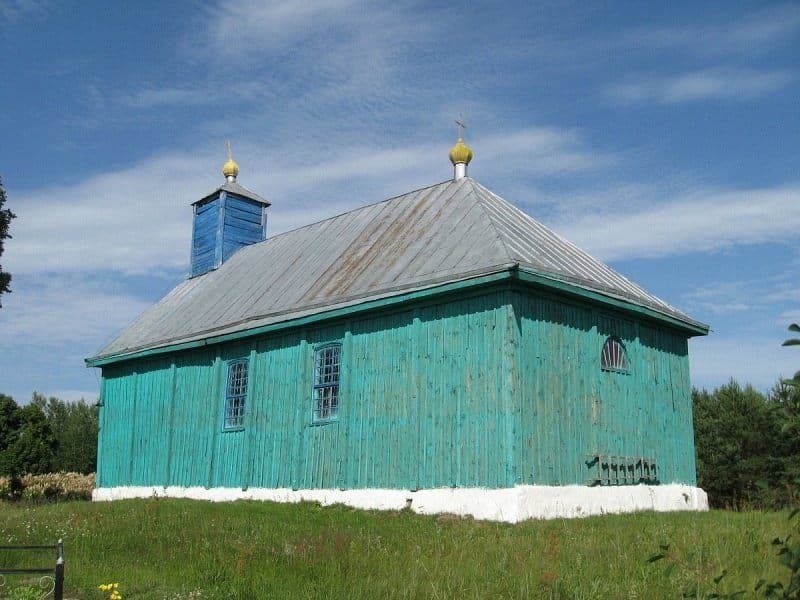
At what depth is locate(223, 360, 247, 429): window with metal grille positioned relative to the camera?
18078mm

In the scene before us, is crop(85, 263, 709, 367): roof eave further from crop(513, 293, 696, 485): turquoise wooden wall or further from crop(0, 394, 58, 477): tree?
crop(0, 394, 58, 477): tree

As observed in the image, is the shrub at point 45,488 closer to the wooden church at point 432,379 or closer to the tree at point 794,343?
the wooden church at point 432,379

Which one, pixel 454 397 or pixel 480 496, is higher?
pixel 454 397

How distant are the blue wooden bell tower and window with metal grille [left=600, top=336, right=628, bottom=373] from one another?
1296 centimetres

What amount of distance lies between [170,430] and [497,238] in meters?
9.68

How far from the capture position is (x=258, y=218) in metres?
26.2

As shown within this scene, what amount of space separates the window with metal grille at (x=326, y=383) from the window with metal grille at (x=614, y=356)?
4.81m

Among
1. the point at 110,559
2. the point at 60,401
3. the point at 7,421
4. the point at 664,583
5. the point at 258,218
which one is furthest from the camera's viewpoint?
the point at 60,401

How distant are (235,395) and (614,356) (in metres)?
7.98

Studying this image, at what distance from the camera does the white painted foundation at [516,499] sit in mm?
12719

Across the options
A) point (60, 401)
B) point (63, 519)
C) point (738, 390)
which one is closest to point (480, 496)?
point (63, 519)

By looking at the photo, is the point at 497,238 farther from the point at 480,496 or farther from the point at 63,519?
the point at 63,519

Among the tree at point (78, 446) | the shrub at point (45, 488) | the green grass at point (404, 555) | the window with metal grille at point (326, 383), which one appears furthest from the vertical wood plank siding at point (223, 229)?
the tree at point (78, 446)

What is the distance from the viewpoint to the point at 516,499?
12.5m
